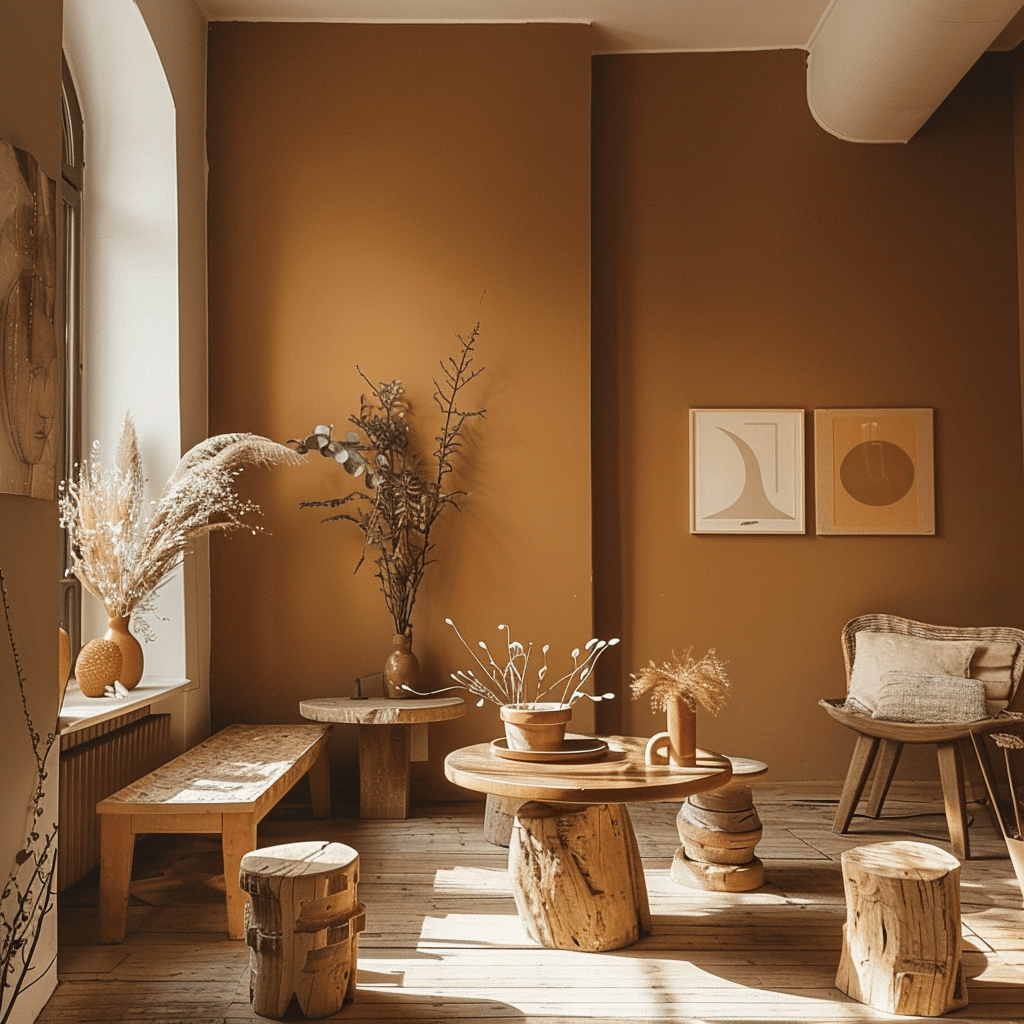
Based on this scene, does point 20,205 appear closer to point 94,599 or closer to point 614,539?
point 94,599

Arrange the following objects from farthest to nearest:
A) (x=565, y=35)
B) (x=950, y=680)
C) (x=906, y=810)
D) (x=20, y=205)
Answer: (x=565, y=35)
(x=906, y=810)
(x=950, y=680)
(x=20, y=205)

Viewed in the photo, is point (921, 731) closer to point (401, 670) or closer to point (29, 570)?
point (401, 670)

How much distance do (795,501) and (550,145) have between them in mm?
2165

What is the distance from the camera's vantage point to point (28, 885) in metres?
2.62

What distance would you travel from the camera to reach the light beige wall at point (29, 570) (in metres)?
2.52

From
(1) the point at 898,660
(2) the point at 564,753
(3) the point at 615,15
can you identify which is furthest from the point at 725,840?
(3) the point at 615,15

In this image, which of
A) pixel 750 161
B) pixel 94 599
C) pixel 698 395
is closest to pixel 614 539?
pixel 698 395

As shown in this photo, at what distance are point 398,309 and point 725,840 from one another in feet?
9.63

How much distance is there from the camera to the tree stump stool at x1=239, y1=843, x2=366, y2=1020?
8.61 ft

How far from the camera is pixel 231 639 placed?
16.5 ft

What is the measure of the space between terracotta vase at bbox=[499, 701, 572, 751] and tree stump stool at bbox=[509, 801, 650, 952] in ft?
0.72

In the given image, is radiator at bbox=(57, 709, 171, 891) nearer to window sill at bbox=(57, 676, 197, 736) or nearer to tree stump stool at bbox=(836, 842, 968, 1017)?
window sill at bbox=(57, 676, 197, 736)

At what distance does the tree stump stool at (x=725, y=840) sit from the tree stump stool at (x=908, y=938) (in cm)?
87

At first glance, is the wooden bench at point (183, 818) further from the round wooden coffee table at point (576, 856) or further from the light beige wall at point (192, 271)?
the light beige wall at point (192, 271)
